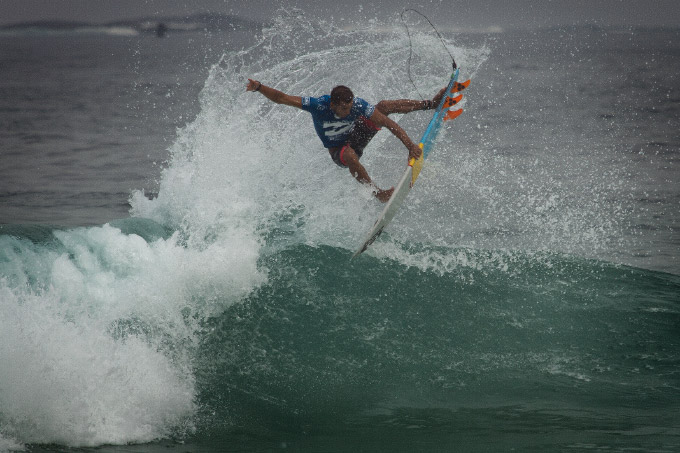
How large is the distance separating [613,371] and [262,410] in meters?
3.48

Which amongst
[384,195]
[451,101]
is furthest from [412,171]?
[451,101]

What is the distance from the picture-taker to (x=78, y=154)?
20.7 meters

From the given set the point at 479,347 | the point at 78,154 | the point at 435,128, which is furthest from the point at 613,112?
the point at 479,347

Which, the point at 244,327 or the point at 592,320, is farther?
the point at 592,320

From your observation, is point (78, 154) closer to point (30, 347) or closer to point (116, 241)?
point (116, 241)

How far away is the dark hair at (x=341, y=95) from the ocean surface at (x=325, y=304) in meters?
1.46

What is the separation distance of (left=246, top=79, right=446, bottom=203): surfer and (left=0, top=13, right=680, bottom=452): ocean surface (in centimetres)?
Result: 78

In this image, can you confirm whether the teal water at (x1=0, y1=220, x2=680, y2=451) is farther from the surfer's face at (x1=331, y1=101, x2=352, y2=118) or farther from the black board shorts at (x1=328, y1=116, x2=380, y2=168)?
the surfer's face at (x1=331, y1=101, x2=352, y2=118)

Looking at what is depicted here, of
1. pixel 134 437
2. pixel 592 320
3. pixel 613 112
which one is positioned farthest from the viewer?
pixel 613 112

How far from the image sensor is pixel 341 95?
7.68m

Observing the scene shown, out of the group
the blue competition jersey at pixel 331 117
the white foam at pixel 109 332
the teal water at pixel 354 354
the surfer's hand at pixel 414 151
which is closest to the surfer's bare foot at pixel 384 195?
the surfer's hand at pixel 414 151

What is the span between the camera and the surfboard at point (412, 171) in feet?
26.1

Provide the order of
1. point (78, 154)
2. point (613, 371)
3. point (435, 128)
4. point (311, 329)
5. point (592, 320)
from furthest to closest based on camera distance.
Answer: point (78, 154) < point (435, 128) < point (592, 320) < point (311, 329) < point (613, 371)

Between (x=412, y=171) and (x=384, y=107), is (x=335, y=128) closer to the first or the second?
(x=384, y=107)
